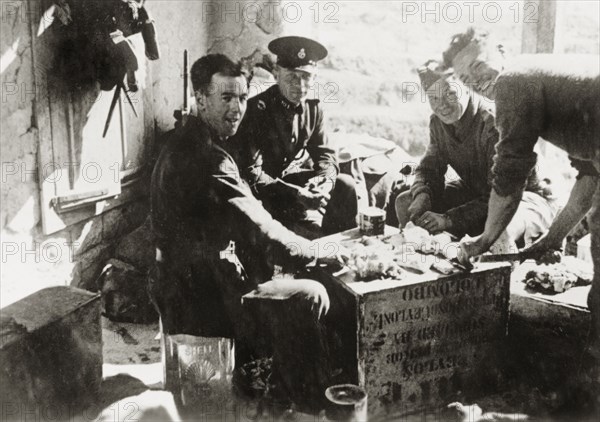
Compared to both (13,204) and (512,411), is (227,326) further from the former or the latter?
(512,411)

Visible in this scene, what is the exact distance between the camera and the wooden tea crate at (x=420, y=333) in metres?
2.93

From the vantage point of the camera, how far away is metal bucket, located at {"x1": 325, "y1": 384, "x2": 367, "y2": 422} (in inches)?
97.8

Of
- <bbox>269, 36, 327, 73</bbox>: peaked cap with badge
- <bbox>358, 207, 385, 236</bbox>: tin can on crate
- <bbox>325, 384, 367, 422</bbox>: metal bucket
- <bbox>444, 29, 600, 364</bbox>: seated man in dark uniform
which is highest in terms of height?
<bbox>269, 36, 327, 73</bbox>: peaked cap with badge

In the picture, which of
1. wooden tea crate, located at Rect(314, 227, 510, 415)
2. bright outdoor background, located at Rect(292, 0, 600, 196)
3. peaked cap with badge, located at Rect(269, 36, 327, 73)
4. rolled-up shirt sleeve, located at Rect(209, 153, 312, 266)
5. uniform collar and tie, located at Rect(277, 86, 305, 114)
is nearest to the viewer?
wooden tea crate, located at Rect(314, 227, 510, 415)

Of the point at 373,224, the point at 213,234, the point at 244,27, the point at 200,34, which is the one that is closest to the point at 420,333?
the point at 373,224

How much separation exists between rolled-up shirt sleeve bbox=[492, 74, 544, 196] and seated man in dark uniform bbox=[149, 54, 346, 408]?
102cm

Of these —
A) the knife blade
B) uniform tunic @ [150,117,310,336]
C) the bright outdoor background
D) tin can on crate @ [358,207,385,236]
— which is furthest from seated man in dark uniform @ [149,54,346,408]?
the bright outdoor background

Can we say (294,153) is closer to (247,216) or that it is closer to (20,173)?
(247,216)

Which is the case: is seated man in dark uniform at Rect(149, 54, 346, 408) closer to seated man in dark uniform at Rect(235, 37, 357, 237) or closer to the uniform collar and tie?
seated man in dark uniform at Rect(235, 37, 357, 237)

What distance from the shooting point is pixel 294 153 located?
461 cm

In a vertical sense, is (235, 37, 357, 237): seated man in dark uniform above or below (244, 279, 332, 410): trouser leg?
above

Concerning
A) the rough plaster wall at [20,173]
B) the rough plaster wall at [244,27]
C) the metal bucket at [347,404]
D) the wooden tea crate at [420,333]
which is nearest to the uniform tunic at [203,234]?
the wooden tea crate at [420,333]

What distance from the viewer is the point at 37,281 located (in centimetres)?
333

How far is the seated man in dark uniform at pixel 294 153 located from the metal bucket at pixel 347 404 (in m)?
1.87
